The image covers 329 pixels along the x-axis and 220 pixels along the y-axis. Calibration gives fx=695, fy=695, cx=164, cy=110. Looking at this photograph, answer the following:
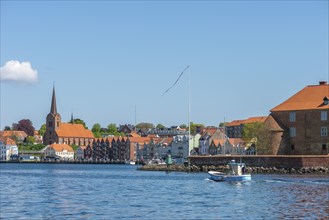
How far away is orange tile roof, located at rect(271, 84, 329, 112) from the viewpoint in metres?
105

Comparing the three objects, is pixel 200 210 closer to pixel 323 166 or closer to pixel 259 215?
pixel 259 215

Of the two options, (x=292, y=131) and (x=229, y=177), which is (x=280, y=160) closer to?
(x=292, y=131)

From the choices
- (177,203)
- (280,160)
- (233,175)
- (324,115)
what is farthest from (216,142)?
(177,203)

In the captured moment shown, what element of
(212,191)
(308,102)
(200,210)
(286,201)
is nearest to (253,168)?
(308,102)

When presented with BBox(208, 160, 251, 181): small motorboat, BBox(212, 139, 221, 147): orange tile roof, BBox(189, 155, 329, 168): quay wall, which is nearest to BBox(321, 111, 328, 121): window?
BBox(189, 155, 329, 168): quay wall

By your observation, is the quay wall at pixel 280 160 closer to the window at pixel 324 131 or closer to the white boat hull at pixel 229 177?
the window at pixel 324 131

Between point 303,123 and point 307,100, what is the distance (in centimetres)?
397

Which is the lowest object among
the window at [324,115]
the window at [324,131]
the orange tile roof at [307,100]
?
the window at [324,131]

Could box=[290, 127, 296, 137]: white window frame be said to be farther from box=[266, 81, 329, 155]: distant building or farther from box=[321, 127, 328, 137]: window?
box=[321, 127, 328, 137]: window

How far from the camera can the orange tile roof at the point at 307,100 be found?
4134 inches

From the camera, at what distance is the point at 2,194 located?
182ft

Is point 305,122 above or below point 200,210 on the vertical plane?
above

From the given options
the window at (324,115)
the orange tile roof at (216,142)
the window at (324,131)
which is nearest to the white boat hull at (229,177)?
the window at (324,131)

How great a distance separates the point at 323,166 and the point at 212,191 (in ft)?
123
